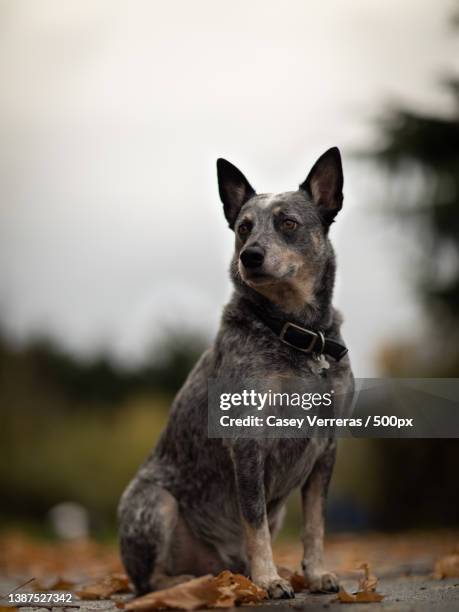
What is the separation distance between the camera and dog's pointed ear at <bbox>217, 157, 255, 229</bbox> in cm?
423

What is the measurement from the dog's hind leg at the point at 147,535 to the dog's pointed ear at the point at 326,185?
1699mm

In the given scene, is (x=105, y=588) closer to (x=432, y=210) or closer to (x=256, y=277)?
(x=256, y=277)

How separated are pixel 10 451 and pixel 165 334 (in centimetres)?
393

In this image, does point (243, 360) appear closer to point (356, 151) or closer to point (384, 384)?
point (384, 384)

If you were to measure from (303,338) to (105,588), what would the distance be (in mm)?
1879

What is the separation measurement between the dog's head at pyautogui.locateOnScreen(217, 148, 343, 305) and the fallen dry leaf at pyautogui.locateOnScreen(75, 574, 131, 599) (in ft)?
6.25

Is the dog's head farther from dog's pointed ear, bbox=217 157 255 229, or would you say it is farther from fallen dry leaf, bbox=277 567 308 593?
fallen dry leaf, bbox=277 567 308 593

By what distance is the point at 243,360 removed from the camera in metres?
3.89

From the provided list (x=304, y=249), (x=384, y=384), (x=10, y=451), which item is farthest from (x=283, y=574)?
(x=10, y=451)

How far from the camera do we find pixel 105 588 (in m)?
4.50

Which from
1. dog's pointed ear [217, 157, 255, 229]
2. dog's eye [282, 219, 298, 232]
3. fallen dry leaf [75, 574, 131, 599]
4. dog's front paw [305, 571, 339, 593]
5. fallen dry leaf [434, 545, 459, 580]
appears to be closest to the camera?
dog's front paw [305, 571, 339, 593]

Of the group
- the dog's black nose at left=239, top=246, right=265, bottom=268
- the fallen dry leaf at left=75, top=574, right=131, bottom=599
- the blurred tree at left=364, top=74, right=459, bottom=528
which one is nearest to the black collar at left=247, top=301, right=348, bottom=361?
the dog's black nose at left=239, top=246, right=265, bottom=268

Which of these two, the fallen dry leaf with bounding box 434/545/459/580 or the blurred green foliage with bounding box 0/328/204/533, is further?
the blurred green foliage with bounding box 0/328/204/533

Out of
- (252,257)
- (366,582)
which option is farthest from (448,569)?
(252,257)
